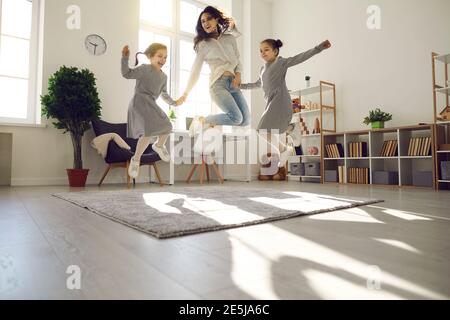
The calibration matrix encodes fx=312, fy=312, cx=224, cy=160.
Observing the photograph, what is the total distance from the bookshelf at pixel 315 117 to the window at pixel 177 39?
1.73 m

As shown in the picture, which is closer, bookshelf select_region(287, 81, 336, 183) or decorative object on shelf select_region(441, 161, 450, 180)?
decorative object on shelf select_region(441, 161, 450, 180)

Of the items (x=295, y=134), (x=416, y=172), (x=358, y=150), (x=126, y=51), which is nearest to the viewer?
(x=126, y=51)

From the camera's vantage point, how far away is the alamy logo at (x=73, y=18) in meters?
4.26

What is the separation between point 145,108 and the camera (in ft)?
8.19

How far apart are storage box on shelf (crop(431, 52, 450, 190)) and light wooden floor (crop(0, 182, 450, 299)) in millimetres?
2693

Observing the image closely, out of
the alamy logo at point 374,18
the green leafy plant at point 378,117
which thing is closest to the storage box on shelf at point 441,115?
the green leafy plant at point 378,117

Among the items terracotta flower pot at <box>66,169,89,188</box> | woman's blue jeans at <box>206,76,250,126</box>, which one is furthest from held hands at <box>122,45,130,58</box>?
terracotta flower pot at <box>66,169,89,188</box>

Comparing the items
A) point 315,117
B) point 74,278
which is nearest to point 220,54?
point 74,278

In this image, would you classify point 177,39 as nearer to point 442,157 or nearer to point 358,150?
point 358,150

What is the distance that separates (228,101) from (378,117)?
2.78m

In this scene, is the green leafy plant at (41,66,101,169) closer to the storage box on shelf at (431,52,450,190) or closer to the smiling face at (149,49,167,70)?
the smiling face at (149,49,167,70)

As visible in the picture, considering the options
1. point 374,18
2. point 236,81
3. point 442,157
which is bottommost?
point 442,157

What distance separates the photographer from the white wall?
4.12 meters

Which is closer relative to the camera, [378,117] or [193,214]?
[193,214]
